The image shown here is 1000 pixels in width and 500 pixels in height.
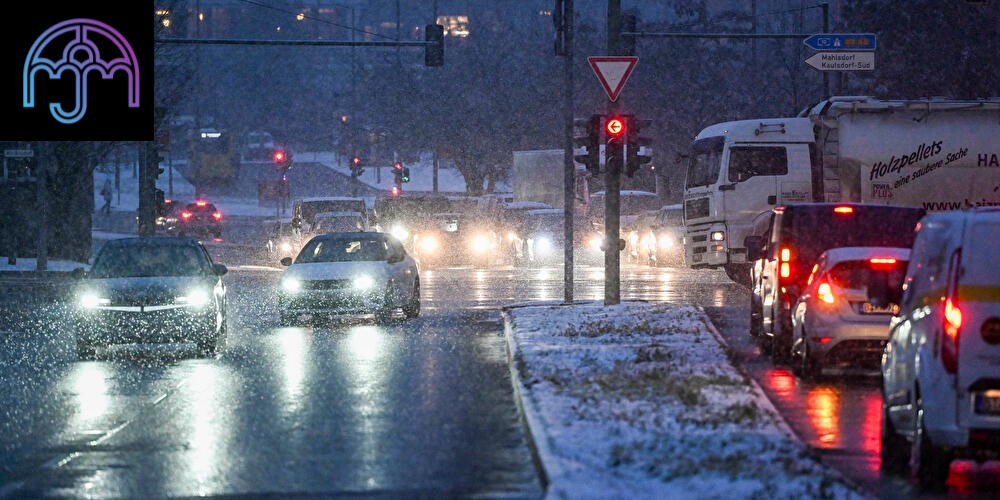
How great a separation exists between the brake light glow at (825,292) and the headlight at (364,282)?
991cm

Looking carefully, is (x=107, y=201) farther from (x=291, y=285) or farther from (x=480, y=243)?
(x=291, y=285)

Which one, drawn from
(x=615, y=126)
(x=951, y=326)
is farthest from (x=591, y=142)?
(x=951, y=326)

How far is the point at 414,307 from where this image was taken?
26.3 m

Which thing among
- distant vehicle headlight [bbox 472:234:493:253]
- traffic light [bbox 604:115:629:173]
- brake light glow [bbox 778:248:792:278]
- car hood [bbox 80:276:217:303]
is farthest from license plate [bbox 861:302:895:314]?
distant vehicle headlight [bbox 472:234:493:253]

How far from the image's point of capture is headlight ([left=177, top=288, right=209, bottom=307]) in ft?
64.6

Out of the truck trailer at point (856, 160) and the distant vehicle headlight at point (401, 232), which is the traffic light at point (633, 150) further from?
the distant vehicle headlight at point (401, 232)

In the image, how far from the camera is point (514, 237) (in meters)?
47.7

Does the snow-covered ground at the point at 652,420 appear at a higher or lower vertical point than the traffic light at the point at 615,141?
lower

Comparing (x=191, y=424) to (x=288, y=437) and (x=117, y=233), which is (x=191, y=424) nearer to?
(x=288, y=437)

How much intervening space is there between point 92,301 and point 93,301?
0.01m

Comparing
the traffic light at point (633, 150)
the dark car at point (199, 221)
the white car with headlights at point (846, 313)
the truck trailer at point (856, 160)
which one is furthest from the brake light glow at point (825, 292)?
the dark car at point (199, 221)

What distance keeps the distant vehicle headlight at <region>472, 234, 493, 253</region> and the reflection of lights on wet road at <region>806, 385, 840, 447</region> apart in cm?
3115

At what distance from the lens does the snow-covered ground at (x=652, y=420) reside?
365 inches

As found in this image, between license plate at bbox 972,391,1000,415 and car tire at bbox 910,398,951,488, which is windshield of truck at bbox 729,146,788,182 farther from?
license plate at bbox 972,391,1000,415
